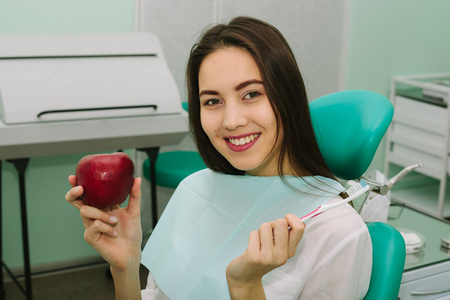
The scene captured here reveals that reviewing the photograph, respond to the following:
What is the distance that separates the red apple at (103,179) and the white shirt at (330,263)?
0.36 m

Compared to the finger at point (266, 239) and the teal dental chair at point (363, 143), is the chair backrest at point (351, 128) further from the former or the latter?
the finger at point (266, 239)

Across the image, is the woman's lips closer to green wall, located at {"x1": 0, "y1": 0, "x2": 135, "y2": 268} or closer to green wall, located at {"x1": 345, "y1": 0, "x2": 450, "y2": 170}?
green wall, located at {"x1": 0, "y1": 0, "x2": 135, "y2": 268}

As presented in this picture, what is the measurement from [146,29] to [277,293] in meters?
2.08

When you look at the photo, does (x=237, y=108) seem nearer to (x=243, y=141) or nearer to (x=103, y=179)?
(x=243, y=141)

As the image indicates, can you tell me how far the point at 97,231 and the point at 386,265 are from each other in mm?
571

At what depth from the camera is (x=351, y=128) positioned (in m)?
1.27

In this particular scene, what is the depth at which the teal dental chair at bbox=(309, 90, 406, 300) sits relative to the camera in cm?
110

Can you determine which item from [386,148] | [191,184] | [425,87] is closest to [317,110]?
[191,184]

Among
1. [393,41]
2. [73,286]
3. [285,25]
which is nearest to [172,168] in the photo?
[73,286]

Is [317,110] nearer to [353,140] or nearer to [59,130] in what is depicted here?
[353,140]

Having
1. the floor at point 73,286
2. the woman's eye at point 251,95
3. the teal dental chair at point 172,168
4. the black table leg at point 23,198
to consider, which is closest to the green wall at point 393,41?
the teal dental chair at point 172,168

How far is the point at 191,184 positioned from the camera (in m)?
1.47

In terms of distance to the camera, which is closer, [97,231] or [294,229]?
[294,229]

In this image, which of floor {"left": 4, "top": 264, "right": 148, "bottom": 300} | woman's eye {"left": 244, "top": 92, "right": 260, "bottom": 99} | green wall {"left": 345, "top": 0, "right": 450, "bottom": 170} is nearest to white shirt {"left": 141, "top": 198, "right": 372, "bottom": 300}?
woman's eye {"left": 244, "top": 92, "right": 260, "bottom": 99}
